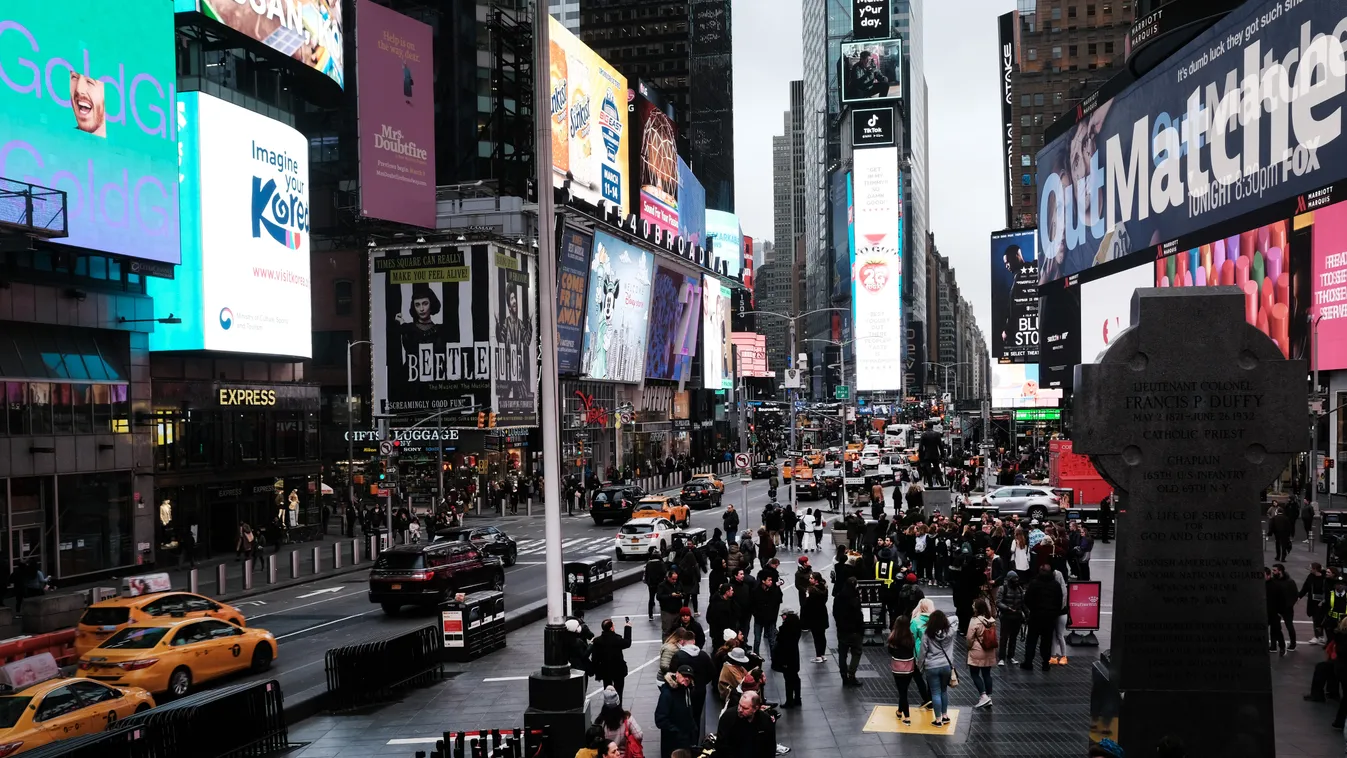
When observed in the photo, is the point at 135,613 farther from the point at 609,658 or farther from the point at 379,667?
the point at 609,658

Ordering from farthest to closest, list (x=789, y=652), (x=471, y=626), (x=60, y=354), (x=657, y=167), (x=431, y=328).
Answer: (x=657, y=167) < (x=431, y=328) < (x=60, y=354) < (x=471, y=626) < (x=789, y=652)

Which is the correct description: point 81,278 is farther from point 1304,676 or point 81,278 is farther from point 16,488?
point 1304,676

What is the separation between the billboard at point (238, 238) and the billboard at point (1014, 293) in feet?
143

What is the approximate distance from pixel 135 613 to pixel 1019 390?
247 feet

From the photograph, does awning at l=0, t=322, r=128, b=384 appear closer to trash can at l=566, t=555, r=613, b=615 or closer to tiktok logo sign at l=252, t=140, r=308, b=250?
tiktok logo sign at l=252, t=140, r=308, b=250

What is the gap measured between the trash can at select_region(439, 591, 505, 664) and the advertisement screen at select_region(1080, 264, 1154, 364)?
27.7 m

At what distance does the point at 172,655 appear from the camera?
756 inches

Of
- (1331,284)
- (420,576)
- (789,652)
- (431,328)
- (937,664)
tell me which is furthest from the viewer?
(431,328)

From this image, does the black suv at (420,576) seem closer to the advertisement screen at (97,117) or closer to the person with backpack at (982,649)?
the person with backpack at (982,649)

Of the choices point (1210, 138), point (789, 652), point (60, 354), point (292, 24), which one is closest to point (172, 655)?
point (789, 652)

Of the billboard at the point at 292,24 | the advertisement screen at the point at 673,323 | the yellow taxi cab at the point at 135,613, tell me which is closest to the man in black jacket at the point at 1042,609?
the yellow taxi cab at the point at 135,613

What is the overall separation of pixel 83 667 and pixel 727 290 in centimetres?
10095

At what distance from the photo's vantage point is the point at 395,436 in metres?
59.2

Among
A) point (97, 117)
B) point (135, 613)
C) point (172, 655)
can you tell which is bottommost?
point (172, 655)
